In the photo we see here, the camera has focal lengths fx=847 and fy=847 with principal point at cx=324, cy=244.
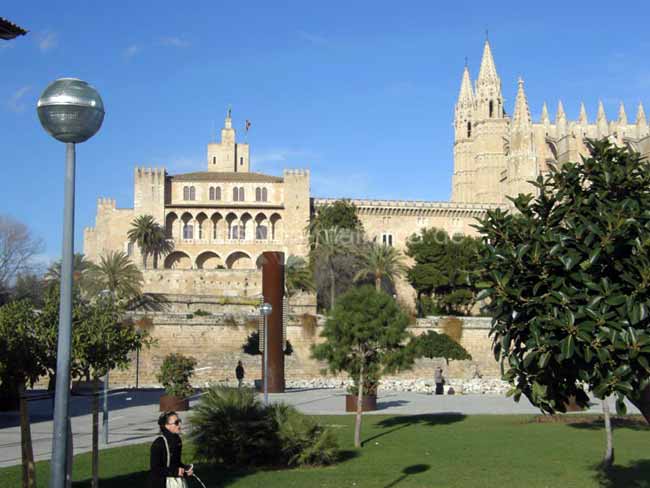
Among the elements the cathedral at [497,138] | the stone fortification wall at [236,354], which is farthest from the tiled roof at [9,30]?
the cathedral at [497,138]

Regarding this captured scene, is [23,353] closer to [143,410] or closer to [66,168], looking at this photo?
[66,168]

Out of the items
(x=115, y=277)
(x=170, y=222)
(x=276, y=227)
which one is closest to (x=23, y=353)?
(x=115, y=277)

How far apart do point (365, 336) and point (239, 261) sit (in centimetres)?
4793

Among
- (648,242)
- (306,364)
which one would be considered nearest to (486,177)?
(306,364)

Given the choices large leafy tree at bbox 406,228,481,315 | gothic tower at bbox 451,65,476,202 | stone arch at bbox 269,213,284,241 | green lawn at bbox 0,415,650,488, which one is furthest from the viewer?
A: gothic tower at bbox 451,65,476,202

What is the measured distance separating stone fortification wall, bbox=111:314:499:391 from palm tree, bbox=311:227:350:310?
365 inches

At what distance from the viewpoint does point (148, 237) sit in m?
61.7

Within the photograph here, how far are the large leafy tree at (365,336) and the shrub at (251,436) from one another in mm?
4407

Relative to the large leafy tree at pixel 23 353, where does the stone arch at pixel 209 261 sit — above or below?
above

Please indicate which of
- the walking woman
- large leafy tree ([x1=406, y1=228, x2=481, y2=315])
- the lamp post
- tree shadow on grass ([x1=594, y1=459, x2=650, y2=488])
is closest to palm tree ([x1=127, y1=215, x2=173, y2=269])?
large leafy tree ([x1=406, y1=228, x2=481, y2=315])

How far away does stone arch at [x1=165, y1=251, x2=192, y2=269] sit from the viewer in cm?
6397

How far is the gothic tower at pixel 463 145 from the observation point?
8269cm

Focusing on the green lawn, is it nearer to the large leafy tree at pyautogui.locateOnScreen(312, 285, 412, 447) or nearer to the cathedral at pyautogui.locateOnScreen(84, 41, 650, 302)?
the large leafy tree at pyautogui.locateOnScreen(312, 285, 412, 447)

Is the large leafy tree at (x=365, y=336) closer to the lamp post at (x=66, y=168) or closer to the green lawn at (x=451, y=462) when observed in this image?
the green lawn at (x=451, y=462)
